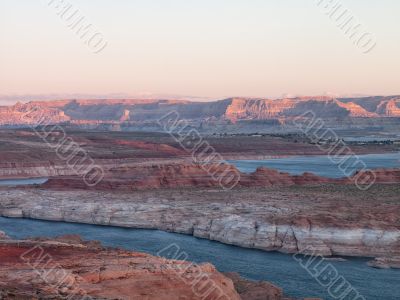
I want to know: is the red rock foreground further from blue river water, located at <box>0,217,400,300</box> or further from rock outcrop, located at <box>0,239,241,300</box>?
blue river water, located at <box>0,217,400,300</box>

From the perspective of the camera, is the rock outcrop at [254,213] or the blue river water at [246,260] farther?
the rock outcrop at [254,213]

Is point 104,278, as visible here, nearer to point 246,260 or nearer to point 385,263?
point 246,260

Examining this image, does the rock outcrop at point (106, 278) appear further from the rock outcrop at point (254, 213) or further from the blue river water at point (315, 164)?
the blue river water at point (315, 164)

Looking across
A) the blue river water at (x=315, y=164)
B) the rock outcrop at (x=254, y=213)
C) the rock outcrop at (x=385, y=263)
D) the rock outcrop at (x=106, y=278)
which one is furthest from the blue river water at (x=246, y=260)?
the blue river water at (x=315, y=164)

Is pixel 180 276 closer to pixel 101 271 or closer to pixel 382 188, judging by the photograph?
pixel 101 271

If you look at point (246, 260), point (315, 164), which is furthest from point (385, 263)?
point (315, 164)
